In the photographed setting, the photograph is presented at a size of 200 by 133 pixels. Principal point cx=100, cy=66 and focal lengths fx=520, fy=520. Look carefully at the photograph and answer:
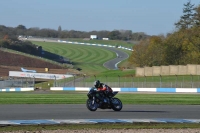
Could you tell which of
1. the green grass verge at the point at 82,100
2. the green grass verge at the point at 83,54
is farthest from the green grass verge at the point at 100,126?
the green grass verge at the point at 83,54

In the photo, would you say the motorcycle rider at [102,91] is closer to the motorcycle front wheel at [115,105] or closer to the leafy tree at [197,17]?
the motorcycle front wheel at [115,105]

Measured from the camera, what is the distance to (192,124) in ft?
61.7

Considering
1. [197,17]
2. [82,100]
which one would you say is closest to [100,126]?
[82,100]

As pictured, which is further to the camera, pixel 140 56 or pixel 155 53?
pixel 140 56

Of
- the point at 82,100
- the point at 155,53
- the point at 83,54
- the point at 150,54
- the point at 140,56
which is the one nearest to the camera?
the point at 82,100

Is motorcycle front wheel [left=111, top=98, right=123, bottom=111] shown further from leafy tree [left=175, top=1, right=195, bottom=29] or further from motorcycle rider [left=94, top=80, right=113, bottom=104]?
leafy tree [left=175, top=1, right=195, bottom=29]

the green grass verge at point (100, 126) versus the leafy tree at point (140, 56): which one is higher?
the leafy tree at point (140, 56)

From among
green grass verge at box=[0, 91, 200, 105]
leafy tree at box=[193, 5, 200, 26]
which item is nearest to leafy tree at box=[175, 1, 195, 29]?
leafy tree at box=[193, 5, 200, 26]

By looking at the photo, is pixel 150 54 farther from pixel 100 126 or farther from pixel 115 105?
pixel 100 126

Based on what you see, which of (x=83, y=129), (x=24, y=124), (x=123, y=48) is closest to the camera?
(x=83, y=129)

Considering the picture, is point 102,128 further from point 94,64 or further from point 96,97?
point 94,64

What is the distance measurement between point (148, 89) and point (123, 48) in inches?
4556

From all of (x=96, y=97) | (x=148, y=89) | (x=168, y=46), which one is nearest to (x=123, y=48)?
(x=168, y=46)

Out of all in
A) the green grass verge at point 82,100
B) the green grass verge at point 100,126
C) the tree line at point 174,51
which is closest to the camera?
the green grass verge at point 100,126
